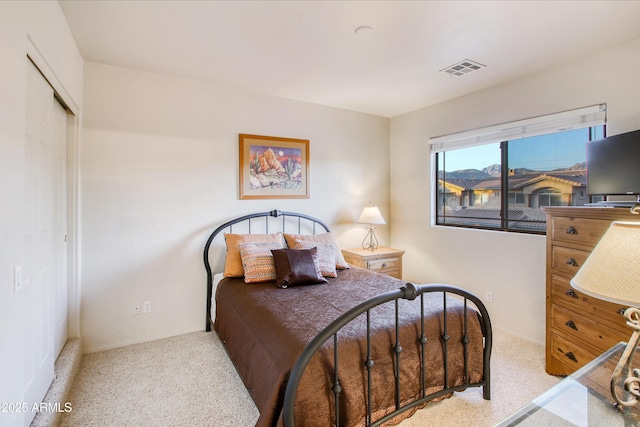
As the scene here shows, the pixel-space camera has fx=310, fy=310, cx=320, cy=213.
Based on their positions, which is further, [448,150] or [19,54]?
[448,150]

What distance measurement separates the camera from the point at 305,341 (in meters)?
1.54

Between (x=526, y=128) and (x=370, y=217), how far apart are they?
1800mm

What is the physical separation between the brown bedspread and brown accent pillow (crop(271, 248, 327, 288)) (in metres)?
0.12

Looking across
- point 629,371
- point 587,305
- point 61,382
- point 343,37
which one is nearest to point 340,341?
point 629,371

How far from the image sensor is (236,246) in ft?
9.48

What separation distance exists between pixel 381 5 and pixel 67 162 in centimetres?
260

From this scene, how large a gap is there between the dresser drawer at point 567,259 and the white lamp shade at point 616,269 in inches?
53.4

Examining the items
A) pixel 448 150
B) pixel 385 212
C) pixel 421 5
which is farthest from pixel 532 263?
pixel 421 5

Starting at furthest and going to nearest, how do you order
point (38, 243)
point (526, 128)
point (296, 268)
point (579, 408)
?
point (526, 128) < point (296, 268) < point (38, 243) < point (579, 408)

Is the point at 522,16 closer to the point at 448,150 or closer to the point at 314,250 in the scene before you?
the point at 448,150

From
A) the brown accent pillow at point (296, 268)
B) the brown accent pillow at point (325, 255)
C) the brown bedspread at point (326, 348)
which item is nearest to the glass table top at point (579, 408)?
the brown bedspread at point (326, 348)

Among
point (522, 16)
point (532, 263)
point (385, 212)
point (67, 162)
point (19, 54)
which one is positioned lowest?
point (532, 263)

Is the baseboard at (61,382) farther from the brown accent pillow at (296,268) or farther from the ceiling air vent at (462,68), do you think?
the ceiling air vent at (462,68)

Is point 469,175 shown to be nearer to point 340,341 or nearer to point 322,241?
point 322,241
